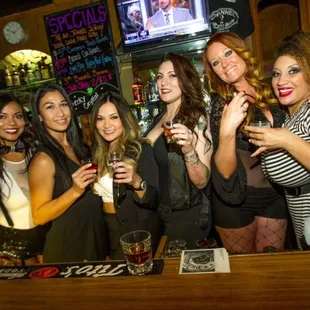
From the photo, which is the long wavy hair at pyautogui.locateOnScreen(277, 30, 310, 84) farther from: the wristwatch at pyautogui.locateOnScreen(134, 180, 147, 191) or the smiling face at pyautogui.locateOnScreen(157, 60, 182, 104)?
the wristwatch at pyautogui.locateOnScreen(134, 180, 147, 191)

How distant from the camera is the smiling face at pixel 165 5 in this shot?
11.6ft

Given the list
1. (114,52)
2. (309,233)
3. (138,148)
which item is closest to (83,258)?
(138,148)

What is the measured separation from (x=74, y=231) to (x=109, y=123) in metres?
0.86

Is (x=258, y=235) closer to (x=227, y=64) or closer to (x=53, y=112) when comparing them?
(x=227, y=64)

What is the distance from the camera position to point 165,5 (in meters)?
3.56

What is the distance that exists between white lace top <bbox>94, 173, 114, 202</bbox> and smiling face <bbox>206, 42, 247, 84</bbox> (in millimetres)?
1142

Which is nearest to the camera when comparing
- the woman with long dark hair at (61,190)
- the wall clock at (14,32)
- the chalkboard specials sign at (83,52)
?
the woman with long dark hair at (61,190)

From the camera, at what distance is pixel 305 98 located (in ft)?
6.37

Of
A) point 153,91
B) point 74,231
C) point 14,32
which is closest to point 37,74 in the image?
point 14,32

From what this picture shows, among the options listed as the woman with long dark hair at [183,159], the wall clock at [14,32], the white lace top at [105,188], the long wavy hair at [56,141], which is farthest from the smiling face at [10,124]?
the wall clock at [14,32]

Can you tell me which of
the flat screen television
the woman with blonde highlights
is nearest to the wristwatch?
the woman with blonde highlights

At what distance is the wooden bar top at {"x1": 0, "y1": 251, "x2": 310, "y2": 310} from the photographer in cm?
95

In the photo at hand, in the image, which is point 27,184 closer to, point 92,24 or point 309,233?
point 309,233

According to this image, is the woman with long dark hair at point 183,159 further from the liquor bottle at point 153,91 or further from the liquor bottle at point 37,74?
the liquor bottle at point 37,74
